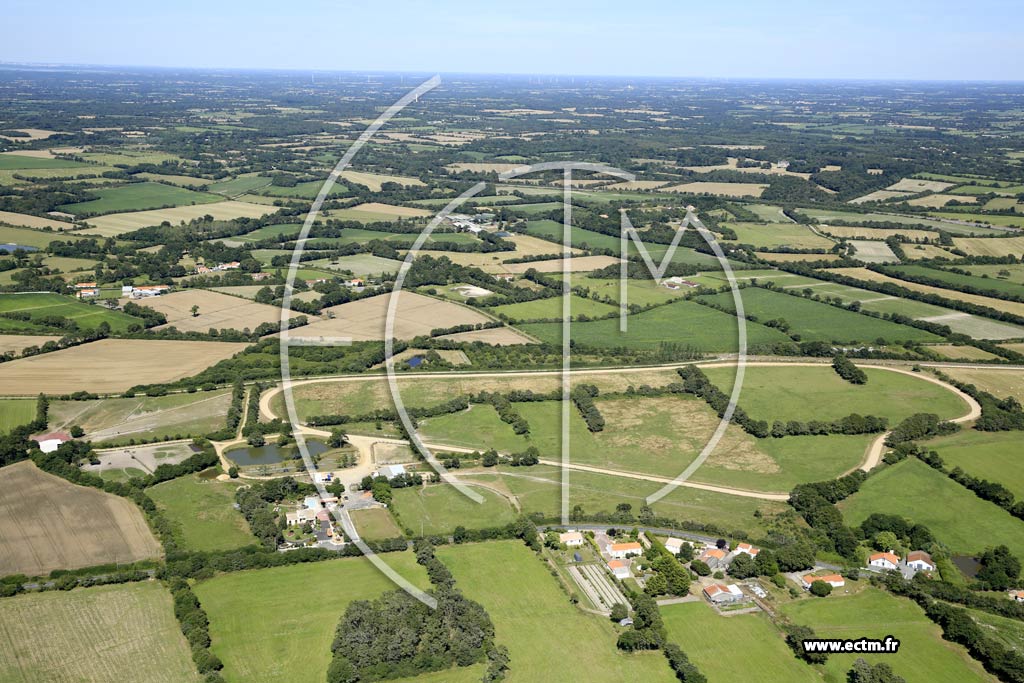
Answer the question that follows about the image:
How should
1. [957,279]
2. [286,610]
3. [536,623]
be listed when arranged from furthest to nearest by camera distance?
[957,279] → [286,610] → [536,623]

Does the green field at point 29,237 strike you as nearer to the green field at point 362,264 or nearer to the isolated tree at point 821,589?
the green field at point 362,264

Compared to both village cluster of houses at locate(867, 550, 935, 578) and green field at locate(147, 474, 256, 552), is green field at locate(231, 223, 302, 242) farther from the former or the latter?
village cluster of houses at locate(867, 550, 935, 578)

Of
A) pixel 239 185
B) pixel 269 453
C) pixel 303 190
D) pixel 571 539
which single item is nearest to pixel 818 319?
pixel 571 539

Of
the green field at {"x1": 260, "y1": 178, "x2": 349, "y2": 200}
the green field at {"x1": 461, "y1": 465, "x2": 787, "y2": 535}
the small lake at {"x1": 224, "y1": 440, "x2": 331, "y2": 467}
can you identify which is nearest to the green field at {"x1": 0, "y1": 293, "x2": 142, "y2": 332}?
the small lake at {"x1": 224, "y1": 440, "x2": 331, "y2": 467}

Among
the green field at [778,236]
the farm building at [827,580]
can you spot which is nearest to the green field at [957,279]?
the green field at [778,236]

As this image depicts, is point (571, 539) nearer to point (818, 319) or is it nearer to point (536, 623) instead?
point (536, 623)

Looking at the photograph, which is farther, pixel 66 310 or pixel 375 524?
pixel 66 310
